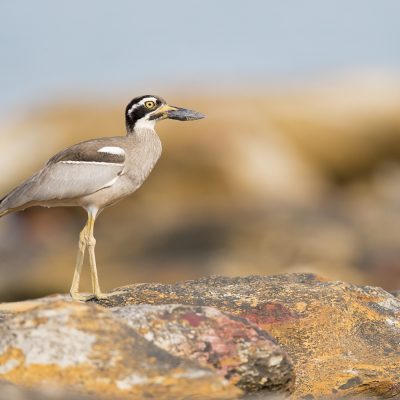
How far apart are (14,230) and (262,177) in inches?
451

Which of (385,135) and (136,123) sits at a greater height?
(136,123)

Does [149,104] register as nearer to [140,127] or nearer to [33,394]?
[140,127]

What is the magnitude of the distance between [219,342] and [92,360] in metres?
1.24

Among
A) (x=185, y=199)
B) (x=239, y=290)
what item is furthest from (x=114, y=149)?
(x=185, y=199)

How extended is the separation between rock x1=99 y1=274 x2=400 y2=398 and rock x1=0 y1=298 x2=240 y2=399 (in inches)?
79.6

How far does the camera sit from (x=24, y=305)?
33.3 feet

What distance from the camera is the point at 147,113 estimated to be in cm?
1319

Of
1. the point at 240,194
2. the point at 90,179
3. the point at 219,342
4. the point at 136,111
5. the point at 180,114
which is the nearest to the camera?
the point at 219,342

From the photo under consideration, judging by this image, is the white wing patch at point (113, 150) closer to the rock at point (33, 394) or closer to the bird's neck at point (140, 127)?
the bird's neck at point (140, 127)

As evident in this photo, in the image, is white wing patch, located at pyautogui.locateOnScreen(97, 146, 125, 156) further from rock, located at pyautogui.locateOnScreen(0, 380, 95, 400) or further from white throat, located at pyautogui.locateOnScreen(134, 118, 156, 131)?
rock, located at pyautogui.locateOnScreen(0, 380, 95, 400)

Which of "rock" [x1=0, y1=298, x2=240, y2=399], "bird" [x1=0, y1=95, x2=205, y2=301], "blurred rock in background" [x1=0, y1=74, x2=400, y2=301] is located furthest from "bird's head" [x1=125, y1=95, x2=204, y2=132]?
"blurred rock in background" [x1=0, y1=74, x2=400, y2=301]

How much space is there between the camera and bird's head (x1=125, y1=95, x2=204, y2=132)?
519 inches

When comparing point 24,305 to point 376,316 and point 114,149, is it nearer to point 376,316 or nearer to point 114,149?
point 114,149

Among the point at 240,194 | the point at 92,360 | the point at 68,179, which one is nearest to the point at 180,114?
the point at 68,179
